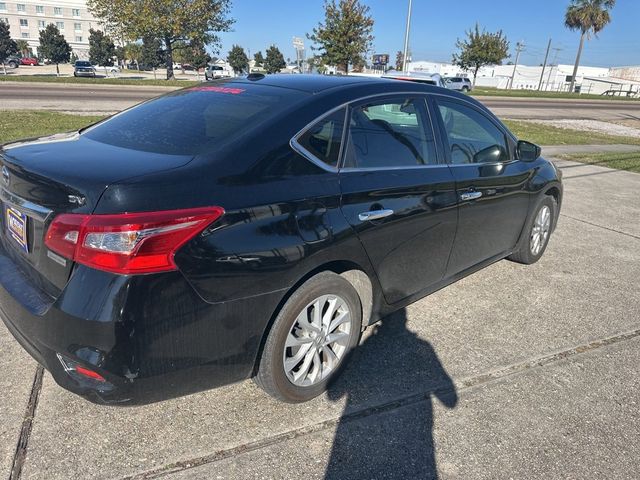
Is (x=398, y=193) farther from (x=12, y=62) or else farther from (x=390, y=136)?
(x=12, y=62)

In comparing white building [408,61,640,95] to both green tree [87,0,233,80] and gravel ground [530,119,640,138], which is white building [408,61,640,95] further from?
gravel ground [530,119,640,138]

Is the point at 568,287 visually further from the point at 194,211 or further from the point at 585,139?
the point at 585,139

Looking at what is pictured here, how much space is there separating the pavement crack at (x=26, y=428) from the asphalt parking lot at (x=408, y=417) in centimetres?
1

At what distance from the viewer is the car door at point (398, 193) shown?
2.64 metres

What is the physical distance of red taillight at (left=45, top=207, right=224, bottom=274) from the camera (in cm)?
186

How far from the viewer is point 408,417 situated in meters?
2.58

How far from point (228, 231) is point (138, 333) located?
0.53 m

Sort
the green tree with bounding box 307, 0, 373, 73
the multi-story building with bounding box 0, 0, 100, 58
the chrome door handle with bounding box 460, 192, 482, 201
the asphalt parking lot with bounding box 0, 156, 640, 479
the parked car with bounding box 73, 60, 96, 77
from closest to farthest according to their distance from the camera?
the asphalt parking lot with bounding box 0, 156, 640, 479 < the chrome door handle with bounding box 460, 192, 482, 201 < the green tree with bounding box 307, 0, 373, 73 < the parked car with bounding box 73, 60, 96, 77 < the multi-story building with bounding box 0, 0, 100, 58

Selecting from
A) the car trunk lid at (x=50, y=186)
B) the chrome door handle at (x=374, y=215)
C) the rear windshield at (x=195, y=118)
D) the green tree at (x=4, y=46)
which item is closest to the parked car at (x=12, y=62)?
the green tree at (x=4, y=46)

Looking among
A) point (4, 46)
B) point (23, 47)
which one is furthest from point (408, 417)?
point (23, 47)

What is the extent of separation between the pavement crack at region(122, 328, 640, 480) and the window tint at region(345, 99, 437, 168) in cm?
131

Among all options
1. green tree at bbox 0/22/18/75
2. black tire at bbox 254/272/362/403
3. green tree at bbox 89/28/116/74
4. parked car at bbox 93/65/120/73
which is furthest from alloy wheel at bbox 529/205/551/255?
parked car at bbox 93/65/120/73

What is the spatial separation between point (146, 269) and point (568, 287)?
3.74 meters

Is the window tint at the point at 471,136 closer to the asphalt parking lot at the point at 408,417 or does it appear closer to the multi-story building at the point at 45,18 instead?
the asphalt parking lot at the point at 408,417
